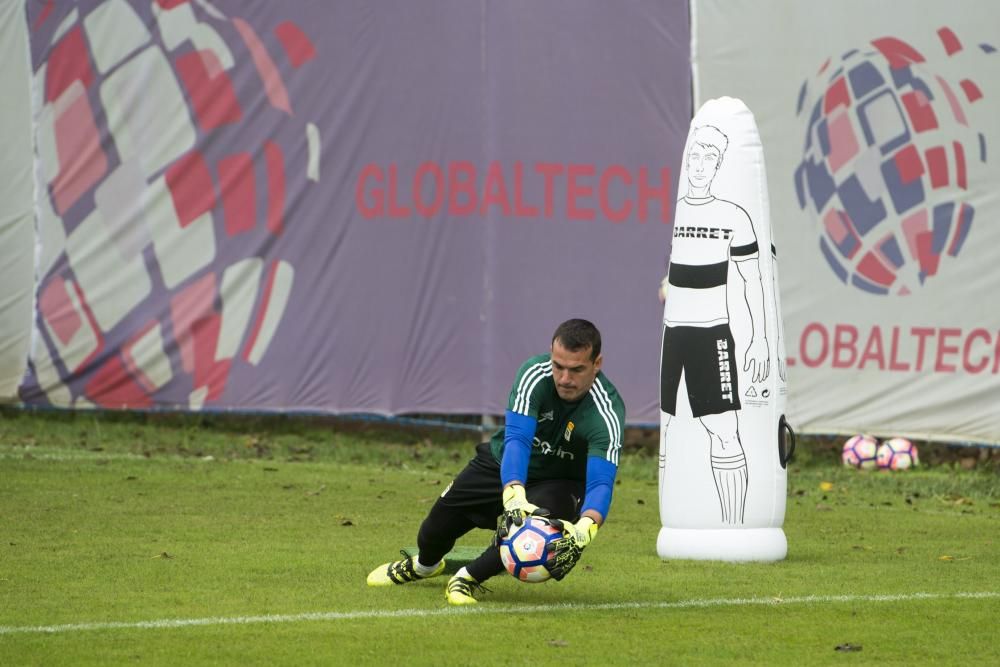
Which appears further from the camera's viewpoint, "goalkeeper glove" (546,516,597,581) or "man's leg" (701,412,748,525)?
"man's leg" (701,412,748,525)

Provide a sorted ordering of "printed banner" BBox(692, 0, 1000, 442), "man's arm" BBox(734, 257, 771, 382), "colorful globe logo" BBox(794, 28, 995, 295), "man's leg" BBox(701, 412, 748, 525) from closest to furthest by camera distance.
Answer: "man's leg" BBox(701, 412, 748, 525) → "man's arm" BBox(734, 257, 771, 382) → "printed banner" BBox(692, 0, 1000, 442) → "colorful globe logo" BBox(794, 28, 995, 295)

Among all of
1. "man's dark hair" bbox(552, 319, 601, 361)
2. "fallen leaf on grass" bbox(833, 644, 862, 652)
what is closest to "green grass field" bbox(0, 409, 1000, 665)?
"fallen leaf on grass" bbox(833, 644, 862, 652)

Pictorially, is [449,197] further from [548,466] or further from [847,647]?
[847,647]

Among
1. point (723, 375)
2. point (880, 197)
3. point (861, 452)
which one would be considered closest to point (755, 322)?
point (723, 375)

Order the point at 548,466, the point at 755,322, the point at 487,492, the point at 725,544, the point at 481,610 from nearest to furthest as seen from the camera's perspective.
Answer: the point at 481,610 < the point at 548,466 < the point at 487,492 < the point at 725,544 < the point at 755,322

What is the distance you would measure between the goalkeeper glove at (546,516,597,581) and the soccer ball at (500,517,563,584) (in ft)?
0.07

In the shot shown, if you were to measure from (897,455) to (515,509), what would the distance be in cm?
917

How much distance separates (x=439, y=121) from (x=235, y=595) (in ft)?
33.2

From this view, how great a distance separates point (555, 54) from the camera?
687 inches

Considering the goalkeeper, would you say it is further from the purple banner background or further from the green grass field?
the purple banner background

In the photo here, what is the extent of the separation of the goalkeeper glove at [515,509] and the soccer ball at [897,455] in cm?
896

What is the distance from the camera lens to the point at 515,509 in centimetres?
777

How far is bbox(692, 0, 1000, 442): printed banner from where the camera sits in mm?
16266

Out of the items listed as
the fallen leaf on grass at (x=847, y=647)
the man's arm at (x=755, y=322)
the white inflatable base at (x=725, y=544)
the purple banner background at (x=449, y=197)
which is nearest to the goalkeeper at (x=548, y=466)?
the fallen leaf on grass at (x=847, y=647)
